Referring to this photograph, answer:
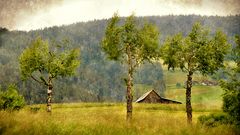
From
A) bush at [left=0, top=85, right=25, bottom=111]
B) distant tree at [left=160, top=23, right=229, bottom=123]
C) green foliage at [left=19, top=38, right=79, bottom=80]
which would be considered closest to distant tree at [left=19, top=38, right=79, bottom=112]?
green foliage at [left=19, top=38, right=79, bottom=80]

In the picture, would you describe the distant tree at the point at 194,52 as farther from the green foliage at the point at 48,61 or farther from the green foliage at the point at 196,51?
the green foliage at the point at 48,61

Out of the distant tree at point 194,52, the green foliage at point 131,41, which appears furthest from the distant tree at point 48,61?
the distant tree at point 194,52

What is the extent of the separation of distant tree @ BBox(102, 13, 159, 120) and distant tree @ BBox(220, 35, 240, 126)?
40.9ft

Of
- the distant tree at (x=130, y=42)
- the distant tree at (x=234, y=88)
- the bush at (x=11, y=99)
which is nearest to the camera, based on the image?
the distant tree at (x=234, y=88)

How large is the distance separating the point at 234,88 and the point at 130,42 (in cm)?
1354

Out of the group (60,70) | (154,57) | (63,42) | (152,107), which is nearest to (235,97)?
(154,57)

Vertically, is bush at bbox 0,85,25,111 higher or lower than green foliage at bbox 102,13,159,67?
lower

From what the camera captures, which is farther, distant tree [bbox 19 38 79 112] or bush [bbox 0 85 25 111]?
distant tree [bbox 19 38 79 112]

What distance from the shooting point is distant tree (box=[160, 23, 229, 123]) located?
74.9 feet

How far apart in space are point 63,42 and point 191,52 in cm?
1490

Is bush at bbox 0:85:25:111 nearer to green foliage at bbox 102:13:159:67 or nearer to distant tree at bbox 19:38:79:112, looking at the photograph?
distant tree at bbox 19:38:79:112

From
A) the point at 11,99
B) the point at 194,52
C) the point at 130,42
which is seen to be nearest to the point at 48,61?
the point at 11,99

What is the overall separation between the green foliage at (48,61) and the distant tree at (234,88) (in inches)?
825

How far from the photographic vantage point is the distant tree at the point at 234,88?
12.6 m
